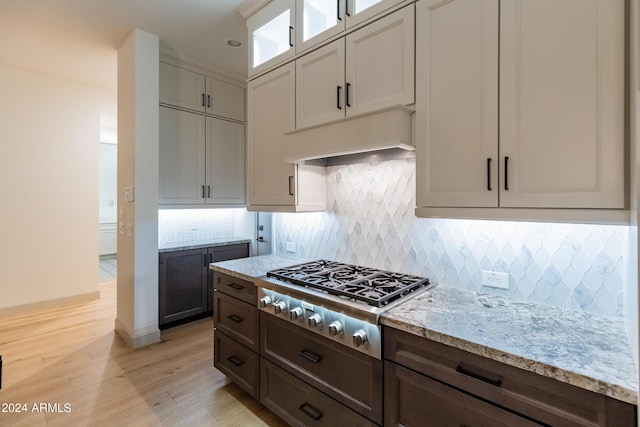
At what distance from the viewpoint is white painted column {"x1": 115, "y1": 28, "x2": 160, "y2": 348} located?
2965mm

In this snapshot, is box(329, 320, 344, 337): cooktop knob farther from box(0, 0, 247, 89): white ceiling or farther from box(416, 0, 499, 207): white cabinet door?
box(0, 0, 247, 89): white ceiling

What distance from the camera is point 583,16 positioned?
1128 millimetres

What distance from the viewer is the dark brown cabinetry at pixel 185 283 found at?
3.31 metres

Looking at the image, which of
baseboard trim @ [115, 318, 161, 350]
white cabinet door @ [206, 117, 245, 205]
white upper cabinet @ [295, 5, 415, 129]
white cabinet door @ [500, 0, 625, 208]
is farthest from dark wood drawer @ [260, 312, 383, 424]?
white cabinet door @ [206, 117, 245, 205]

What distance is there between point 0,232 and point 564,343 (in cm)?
530

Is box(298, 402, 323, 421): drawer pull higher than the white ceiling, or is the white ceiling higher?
the white ceiling

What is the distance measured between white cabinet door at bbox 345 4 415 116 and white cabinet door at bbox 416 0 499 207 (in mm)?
58

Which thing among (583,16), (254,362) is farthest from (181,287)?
Result: (583,16)

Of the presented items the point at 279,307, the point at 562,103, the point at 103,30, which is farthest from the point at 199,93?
the point at 562,103

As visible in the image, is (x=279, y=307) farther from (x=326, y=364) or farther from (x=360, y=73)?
(x=360, y=73)

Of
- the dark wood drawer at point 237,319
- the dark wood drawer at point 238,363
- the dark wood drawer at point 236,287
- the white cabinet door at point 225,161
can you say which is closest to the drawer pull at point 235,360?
the dark wood drawer at point 238,363

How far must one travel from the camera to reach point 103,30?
2959 millimetres

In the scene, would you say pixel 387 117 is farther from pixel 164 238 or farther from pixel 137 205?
pixel 164 238

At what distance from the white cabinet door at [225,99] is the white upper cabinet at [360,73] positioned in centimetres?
200
